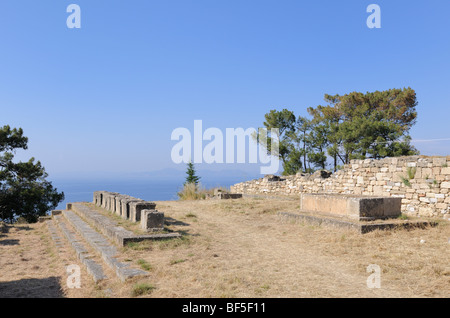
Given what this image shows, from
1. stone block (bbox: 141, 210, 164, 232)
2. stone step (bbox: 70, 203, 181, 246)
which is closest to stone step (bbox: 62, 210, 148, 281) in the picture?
stone step (bbox: 70, 203, 181, 246)

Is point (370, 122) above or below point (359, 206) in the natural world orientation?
above

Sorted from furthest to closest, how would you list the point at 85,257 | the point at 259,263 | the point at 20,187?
the point at 20,187 < the point at 85,257 < the point at 259,263

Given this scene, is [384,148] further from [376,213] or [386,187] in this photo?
[376,213]

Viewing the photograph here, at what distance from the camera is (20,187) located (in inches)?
716

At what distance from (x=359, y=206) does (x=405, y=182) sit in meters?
2.90

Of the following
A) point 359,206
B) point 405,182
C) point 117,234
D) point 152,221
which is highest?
point 405,182

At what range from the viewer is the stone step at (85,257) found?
5.48m

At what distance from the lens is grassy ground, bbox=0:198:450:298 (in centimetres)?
455

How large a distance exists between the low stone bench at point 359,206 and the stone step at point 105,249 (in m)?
5.90

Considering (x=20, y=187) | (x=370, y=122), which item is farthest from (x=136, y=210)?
(x=370, y=122)

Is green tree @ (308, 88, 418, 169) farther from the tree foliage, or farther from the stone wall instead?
the stone wall

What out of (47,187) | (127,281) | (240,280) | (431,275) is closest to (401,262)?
(431,275)

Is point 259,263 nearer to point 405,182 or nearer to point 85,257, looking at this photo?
point 85,257
